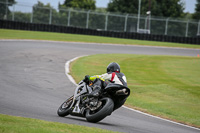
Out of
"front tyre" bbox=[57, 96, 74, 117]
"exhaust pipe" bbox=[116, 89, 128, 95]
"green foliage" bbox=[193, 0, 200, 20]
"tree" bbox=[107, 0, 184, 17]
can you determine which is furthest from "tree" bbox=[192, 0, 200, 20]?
"exhaust pipe" bbox=[116, 89, 128, 95]

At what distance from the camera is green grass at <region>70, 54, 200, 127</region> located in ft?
38.5

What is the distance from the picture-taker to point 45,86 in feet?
45.3

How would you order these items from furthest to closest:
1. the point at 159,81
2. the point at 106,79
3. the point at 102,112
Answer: the point at 159,81, the point at 106,79, the point at 102,112

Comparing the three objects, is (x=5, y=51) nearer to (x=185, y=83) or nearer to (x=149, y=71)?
(x=149, y=71)

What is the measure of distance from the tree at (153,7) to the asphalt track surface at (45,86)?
42693 mm

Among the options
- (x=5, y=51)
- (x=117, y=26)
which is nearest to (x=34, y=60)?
(x=5, y=51)

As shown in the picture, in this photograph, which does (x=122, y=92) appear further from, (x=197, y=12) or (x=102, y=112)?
(x=197, y=12)

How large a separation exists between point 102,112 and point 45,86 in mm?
6478

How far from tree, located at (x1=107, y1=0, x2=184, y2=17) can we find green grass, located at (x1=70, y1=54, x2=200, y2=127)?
44.8 m

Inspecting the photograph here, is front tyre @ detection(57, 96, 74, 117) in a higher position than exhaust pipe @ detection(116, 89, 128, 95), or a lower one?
lower

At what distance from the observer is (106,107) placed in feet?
25.3

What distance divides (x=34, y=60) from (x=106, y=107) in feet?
43.4

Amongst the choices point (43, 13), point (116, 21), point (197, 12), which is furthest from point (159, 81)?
point (197, 12)

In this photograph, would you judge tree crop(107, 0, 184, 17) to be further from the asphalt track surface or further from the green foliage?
the asphalt track surface
